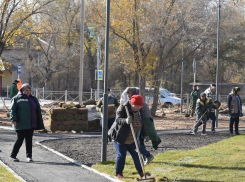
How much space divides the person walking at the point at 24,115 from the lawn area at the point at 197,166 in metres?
1.67

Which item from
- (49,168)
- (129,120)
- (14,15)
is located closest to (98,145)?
(49,168)

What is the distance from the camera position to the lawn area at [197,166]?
A: 29.0ft

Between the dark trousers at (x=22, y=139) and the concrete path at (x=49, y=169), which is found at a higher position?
the dark trousers at (x=22, y=139)

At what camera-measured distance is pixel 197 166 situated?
389 inches

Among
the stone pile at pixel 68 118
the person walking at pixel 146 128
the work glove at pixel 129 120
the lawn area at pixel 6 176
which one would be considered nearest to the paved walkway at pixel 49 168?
the lawn area at pixel 6 176

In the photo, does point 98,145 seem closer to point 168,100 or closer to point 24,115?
point 24,115

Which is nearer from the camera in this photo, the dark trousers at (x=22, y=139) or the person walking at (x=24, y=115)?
the person walking at (x=24, y=115)

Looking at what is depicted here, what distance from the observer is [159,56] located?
26.4m

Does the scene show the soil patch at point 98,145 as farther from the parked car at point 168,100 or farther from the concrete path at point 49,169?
the parked car at point 168,100

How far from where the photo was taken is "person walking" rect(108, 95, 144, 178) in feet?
27.3

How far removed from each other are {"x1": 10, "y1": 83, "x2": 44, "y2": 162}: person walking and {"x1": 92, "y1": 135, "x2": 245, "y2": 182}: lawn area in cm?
167

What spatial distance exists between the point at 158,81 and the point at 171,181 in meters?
18.9

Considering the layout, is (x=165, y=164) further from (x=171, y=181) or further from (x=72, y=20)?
(x=72, y=20)

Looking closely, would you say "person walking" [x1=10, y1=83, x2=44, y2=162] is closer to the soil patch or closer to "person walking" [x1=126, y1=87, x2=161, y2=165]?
the soil patch
